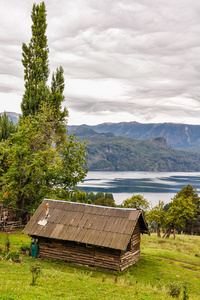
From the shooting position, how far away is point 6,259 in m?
19.9

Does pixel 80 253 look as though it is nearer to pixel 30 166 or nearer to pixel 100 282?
pixel 100 282

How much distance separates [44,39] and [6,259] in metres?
34.8

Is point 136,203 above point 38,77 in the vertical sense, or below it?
below

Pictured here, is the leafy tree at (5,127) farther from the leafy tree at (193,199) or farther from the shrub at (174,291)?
the leafy tree at (193,199)

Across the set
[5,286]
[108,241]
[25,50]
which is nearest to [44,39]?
[25,50]

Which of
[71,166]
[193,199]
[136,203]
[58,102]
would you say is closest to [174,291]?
[71,166]

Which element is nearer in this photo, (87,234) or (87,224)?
(87,234)

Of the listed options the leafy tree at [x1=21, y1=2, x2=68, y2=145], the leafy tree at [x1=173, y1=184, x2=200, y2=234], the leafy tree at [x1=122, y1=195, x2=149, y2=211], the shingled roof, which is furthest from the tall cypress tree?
the leafy tree at [x1=173, y1=184, x2=200, y2=234]

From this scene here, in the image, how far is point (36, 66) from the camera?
41.1m

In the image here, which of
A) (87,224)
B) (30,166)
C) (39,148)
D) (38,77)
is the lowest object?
(87,224)

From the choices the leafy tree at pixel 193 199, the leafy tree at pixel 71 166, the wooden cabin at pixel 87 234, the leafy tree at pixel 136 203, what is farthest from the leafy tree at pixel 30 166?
the leafy tree at pixel 193 199

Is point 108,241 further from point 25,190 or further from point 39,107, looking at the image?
point 39,107

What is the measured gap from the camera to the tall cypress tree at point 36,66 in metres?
40.0

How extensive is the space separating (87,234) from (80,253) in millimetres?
2066
